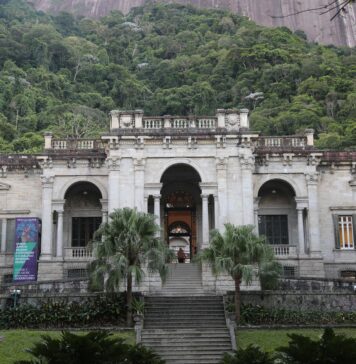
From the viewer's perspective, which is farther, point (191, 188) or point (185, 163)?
point (191, 188)

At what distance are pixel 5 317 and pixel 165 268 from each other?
7551 mm

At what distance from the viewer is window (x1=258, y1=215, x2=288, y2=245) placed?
117 feet

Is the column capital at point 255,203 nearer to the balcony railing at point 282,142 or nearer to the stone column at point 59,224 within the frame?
the balcony railing at point 282,142

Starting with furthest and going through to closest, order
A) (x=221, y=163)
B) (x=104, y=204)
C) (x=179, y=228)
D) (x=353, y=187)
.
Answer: (x=179, y=228) → (x=353, y=187) → (x=104, y=204) → (x=221, y=163)

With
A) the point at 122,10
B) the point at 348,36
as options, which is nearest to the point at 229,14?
the point at 348,36

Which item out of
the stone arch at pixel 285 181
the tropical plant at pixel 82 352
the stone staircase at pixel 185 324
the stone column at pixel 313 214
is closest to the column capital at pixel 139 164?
the stone staircase at pixel 185 324

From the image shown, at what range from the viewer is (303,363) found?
10.3 metres

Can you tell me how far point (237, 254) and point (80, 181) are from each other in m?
13.8

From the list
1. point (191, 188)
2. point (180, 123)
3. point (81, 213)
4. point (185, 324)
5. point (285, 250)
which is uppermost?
point (180, 123)

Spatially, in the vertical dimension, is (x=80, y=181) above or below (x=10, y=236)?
above

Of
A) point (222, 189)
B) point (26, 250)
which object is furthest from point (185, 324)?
point (26, 250)

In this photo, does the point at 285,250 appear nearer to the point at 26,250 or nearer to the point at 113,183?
the point at 113,183

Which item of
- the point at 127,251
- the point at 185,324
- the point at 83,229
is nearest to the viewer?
the point at 185,324

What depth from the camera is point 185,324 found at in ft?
78.8
